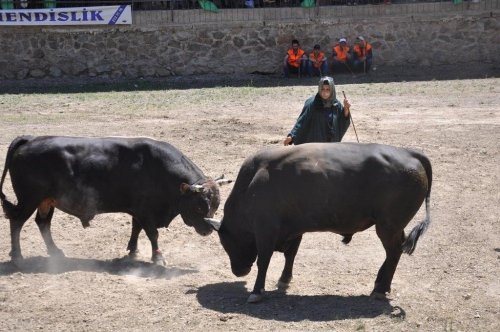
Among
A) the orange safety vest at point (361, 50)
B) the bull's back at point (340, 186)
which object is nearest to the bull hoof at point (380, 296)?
the bull's back at point (340, 186)

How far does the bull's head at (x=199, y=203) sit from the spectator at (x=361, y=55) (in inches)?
554

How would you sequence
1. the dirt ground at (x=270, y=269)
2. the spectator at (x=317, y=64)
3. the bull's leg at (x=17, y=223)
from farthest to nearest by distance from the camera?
the spectator at (x=317, y=64), the bull's leg at (x=17, y=223), the dirt ground at (x=270, y=269)

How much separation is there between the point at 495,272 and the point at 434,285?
792 millimetres

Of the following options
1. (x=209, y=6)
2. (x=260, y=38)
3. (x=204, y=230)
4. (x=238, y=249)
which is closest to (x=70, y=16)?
(x=209, y=6)

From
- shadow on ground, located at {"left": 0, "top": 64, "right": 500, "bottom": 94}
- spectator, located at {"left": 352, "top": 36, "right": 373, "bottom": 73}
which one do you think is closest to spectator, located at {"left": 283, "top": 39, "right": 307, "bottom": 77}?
shadow on ground, located at {"left": 0, "top": 64, "right": 500, "bottom": 94}

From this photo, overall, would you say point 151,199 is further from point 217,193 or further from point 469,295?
point 469,295

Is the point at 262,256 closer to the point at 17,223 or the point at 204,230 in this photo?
the point at 204,230

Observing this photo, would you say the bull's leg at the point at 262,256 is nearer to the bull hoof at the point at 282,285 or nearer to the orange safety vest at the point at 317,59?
the bull hoof at the point at 282,285

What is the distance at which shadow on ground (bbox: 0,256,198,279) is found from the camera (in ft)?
29.0

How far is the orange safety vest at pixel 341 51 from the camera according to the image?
22.6 m

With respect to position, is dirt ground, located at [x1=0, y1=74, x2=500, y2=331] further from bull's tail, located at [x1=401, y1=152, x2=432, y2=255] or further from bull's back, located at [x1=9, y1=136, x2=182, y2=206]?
bull's back, located at [x1=9, y1=136, x2=182, y2=206]

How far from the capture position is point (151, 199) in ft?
30.1

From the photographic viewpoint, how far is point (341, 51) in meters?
22.6

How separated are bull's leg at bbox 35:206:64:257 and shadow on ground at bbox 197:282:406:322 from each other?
81.7 inches
